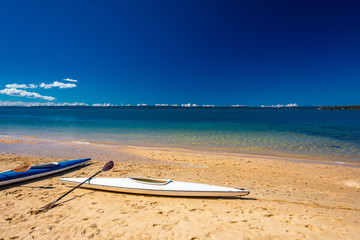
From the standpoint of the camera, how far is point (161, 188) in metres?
5.77

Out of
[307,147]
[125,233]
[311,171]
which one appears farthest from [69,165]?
[307,147]

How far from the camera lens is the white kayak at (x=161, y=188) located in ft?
18.3

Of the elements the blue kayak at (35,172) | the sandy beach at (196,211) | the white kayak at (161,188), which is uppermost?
the blue kayak at (35,172)

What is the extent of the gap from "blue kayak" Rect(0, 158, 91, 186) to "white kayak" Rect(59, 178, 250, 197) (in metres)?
1.98

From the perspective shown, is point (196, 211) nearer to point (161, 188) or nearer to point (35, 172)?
point (161, 188)

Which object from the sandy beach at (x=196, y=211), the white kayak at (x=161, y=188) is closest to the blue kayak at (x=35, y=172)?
the sandy beach at (x=196, y=211)

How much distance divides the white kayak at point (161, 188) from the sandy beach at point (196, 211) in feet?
0.58

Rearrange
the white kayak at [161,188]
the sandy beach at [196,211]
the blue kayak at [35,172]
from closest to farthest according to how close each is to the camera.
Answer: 1. the sandy beach at [196,211]
2. the white kayak at [161,188]
3. the blue kayak at [35,172]

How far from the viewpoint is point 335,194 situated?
20.9ft

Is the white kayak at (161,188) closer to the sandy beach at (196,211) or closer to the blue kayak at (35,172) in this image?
the sandy beach at (196,211)

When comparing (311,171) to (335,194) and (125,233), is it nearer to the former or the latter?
(335,194)

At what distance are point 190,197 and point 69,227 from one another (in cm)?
332

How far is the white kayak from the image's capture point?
559cm

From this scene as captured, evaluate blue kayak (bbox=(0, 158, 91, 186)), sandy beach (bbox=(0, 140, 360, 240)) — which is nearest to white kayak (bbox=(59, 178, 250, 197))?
sandy beach (bbox=(0, 140, 360, 240))
